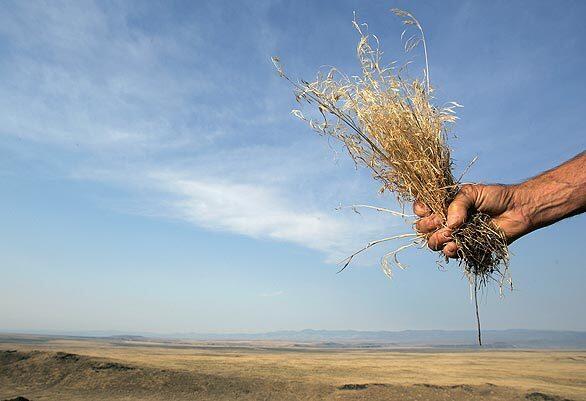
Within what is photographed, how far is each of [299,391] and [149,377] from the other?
26.5 feet

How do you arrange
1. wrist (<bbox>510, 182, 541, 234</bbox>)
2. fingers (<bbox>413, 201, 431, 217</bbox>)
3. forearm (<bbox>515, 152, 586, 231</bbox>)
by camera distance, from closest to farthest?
forearm (<bbox>515, 152, 586, 231</bbox>)
wrist (<bbox>510, 182, 541, 234</bbox>)
fingers (<bbox>413, 201, 431, 217</bbox>)

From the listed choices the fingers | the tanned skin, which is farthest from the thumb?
the fingers

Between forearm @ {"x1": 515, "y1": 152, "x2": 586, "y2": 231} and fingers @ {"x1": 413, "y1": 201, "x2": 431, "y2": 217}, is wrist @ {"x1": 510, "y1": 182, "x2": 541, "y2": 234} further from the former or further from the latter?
fingers @ {"x1": 413, "y1": 201, "x2": 431, "y2": 217}

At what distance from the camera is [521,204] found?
4.03m

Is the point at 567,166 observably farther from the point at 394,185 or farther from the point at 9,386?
the point at 9,386

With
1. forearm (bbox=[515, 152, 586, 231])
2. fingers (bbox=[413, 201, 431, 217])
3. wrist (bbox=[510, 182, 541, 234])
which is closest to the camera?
forearm (bbox=[515, 152, 586, 231])

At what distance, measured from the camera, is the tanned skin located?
3779mm

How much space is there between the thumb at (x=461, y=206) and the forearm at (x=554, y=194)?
0.41 metres

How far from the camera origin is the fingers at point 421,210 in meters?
4.46

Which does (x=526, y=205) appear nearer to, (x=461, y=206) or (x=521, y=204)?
(x=521, y=204)

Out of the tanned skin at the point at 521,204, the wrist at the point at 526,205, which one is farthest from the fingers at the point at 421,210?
the wrist at the point at 526,205

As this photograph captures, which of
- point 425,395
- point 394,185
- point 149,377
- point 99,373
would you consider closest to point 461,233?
point 394,185

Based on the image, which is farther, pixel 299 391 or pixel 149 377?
pixel 149 377

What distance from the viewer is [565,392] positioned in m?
21.8
